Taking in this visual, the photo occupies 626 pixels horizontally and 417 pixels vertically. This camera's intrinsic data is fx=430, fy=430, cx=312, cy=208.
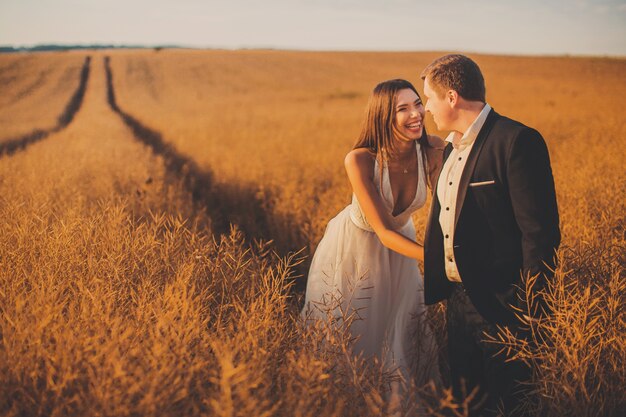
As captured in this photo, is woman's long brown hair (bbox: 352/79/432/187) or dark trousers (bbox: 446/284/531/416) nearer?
dark trousers (bbox: 446/284/531/416)

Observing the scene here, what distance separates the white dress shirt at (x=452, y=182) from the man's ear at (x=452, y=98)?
11cm

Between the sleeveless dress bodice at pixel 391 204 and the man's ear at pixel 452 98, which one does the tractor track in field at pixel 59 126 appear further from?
the man's ear at pixel 452 98

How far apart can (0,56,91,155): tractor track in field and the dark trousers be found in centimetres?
851

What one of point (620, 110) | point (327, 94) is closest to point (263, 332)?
point (620, 110)

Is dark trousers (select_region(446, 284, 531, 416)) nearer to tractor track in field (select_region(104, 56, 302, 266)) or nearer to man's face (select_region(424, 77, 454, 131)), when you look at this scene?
man's face (select_region(424, 77, 454, 131))

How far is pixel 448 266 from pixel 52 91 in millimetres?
37040

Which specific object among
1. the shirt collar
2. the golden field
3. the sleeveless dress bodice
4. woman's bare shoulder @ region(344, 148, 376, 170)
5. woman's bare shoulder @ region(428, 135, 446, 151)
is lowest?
the golden field

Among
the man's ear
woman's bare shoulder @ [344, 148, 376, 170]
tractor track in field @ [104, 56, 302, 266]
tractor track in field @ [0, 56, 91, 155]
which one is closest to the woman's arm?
woman's bare shoulder @ [344, 148, 376, 170]

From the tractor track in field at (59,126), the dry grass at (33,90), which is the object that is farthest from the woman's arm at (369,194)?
the dry grass at (33,90)

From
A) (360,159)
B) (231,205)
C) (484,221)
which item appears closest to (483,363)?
(484,221)

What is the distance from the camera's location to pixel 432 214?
6.10ft

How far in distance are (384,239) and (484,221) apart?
1.81 feet

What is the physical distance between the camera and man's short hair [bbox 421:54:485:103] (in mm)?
1685

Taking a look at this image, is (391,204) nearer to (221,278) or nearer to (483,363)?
(483,363)
